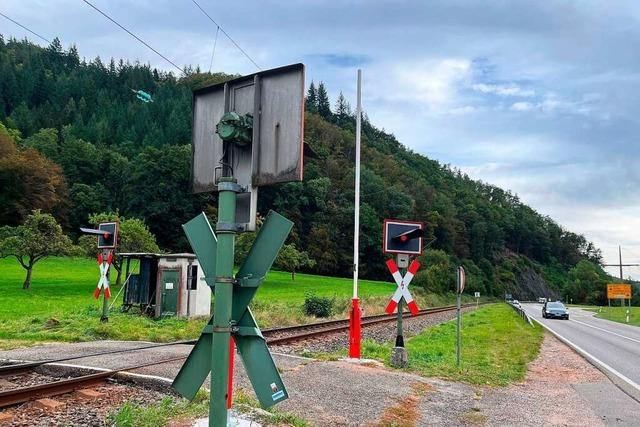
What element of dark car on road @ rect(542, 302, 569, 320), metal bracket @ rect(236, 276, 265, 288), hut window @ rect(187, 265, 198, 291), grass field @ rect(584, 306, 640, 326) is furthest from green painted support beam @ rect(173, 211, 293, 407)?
dark car on road @ rect(542, 302, 569, 320)

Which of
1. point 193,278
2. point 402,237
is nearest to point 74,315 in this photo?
point 193,278

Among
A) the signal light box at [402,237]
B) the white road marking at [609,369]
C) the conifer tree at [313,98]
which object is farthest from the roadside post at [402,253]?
the conifer tree at [313,98]

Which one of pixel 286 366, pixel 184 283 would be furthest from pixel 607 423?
pixel 184 283

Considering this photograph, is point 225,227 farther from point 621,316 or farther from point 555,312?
point 621,316

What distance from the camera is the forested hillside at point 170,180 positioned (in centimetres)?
8750

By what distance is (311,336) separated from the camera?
17.2m

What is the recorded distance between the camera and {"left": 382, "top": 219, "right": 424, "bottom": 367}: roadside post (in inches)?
425

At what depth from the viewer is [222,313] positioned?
11.2 feet

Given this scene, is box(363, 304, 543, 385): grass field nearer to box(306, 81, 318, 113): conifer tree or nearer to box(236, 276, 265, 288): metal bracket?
box(236, 276, 265, 288): metal bracket

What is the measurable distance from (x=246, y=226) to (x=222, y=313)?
559mm

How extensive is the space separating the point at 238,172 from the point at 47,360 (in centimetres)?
789

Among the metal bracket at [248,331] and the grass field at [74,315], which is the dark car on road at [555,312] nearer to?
the grass field at [74,315]

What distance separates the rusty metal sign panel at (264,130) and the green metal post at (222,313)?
34cm

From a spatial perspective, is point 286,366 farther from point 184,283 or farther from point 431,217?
point 431,217
